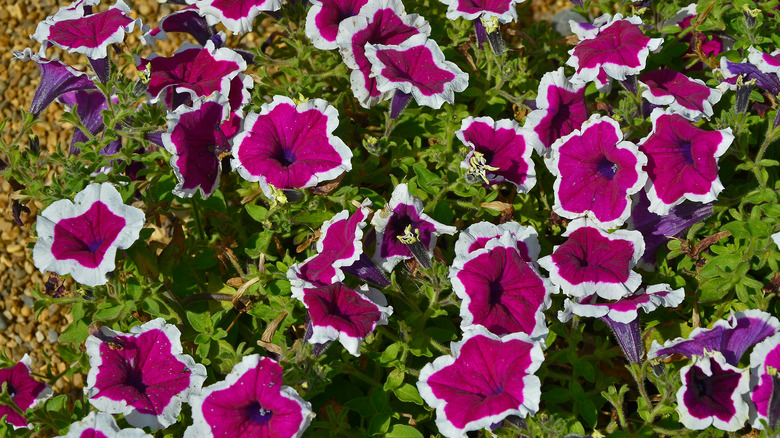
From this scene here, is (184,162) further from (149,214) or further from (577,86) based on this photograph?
(577,86)

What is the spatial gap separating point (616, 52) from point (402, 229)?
4.25ft

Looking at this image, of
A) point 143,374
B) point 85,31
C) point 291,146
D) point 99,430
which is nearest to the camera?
point 99,430

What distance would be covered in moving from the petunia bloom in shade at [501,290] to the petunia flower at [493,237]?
99 millimetres

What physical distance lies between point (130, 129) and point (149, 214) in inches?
15.8

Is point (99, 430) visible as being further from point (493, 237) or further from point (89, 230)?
point (493, 237)

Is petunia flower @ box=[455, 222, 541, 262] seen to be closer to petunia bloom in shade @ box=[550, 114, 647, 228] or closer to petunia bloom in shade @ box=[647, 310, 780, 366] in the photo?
petunia bloom in shade @ box=[550, 114, 647, 228]

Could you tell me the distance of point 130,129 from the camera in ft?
10.7

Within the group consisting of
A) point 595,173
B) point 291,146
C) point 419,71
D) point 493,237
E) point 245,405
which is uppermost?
point 419,71

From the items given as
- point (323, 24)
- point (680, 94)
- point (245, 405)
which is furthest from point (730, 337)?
point (323, 24)

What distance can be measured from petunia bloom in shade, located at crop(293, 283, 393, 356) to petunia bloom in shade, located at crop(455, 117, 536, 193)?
852mm

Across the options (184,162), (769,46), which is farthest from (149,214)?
(769,46)

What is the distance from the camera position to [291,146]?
128 inches

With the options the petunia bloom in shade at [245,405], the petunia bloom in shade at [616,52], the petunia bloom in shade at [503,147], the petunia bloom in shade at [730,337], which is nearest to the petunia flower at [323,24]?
the petunia bloom in shade at [503,147]

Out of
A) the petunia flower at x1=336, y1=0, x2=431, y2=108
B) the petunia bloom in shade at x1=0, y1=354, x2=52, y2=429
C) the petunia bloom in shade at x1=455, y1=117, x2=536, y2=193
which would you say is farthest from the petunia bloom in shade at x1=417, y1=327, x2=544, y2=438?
the petunia bloom in shade at x1=0, y1=354, x2=52, y2=429
